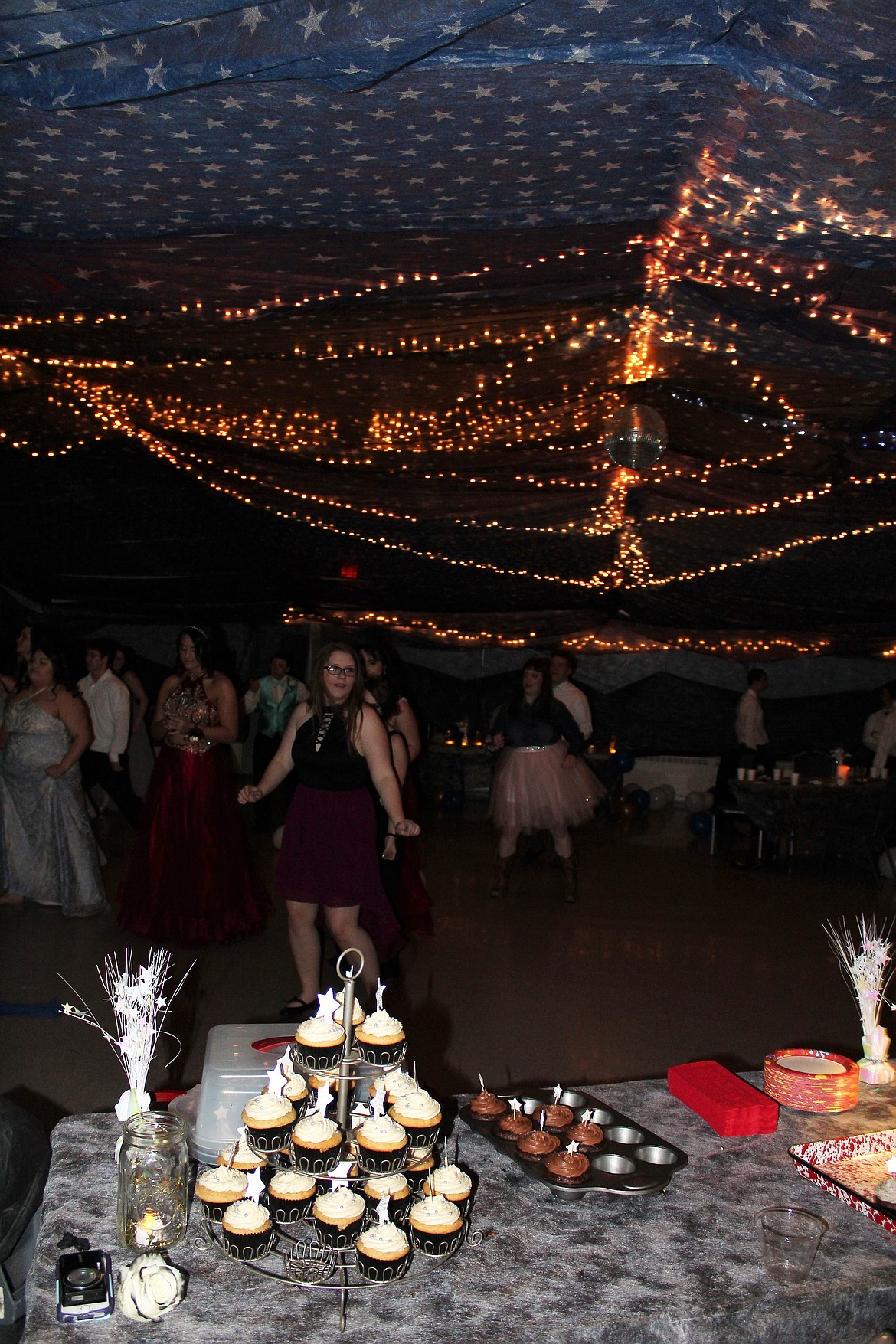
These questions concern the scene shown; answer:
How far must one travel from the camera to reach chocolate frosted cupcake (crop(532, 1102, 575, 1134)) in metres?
2.15

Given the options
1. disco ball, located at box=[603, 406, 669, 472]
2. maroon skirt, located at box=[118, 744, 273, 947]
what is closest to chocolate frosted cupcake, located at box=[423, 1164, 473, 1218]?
disco ball, located at box=[603, 406, 669, 472]

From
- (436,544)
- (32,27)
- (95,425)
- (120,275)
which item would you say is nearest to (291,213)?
(120,275)

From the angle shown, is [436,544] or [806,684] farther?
[806,684]

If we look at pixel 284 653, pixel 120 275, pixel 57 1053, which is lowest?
pixel 57 1053

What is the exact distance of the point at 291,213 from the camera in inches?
109

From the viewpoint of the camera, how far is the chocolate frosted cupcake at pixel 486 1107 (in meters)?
2.19

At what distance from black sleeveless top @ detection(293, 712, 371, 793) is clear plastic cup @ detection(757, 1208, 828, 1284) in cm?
283

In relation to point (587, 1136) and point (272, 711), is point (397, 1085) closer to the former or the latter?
point (587, 1136)

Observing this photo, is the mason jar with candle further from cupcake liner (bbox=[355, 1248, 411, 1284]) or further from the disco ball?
the disco ball

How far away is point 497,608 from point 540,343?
837 centimetres

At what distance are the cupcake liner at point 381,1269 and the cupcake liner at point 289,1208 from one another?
14cm

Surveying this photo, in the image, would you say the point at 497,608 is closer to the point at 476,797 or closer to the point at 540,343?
the point at 476,797

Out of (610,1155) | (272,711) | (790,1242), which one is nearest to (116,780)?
(272,711)

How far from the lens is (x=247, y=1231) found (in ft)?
5.53
